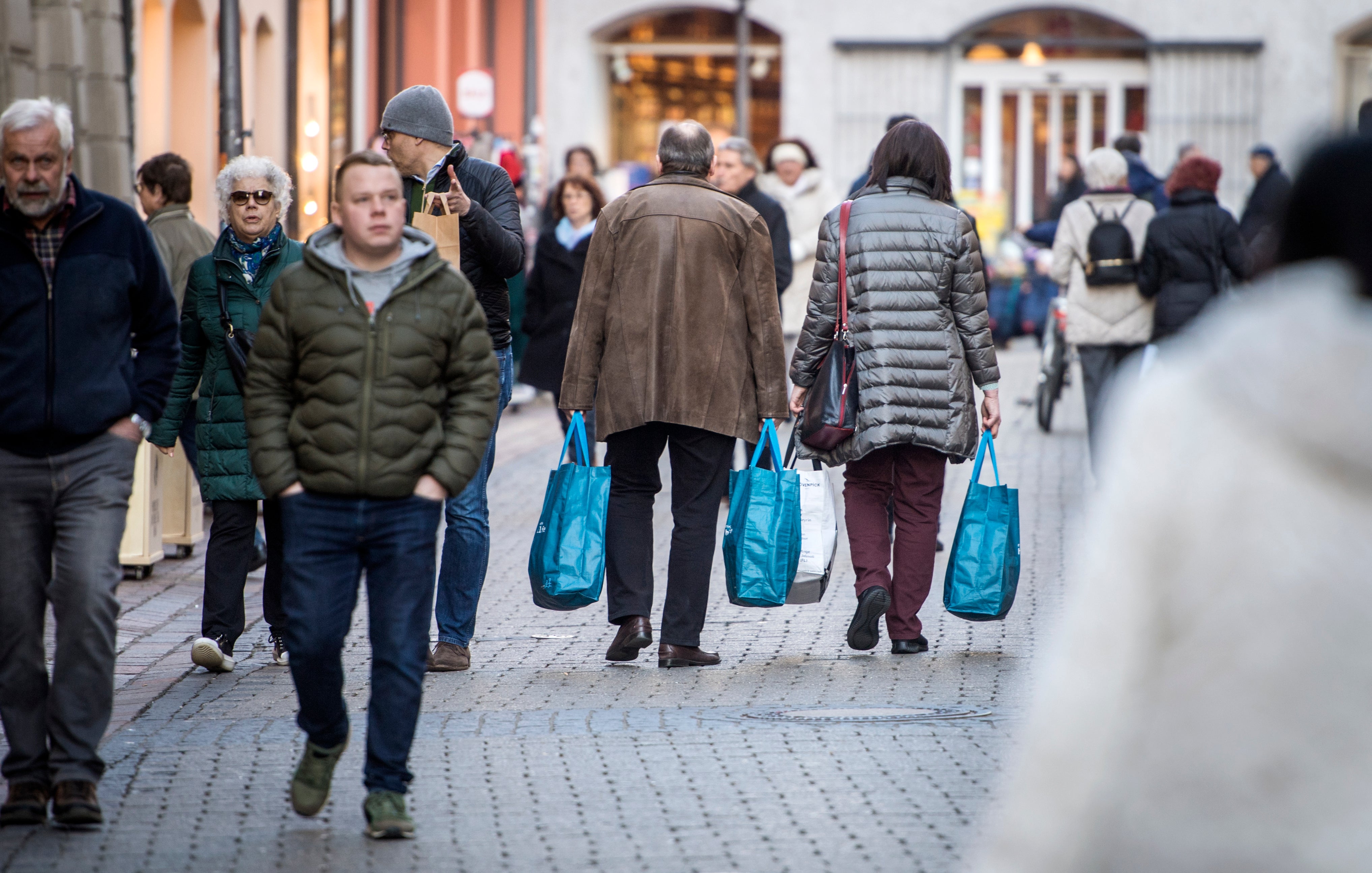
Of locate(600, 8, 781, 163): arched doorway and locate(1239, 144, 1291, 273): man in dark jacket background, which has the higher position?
locate(600, 8, 781, 163): arched doorway

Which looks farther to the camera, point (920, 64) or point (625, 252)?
point (920, 64)

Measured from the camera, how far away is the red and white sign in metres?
21.7

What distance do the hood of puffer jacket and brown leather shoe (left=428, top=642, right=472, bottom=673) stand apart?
197 inches

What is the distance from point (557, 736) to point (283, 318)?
5.57ft

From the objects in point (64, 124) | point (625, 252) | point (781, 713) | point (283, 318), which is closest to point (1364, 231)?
point (283, 318)

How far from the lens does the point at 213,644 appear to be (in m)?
6.79

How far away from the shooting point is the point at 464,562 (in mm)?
6824

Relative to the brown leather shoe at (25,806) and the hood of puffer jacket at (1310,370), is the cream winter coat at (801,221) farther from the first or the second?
the hood of puffer jacket at (1310,370)

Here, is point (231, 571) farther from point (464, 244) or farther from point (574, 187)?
point (574, 187)

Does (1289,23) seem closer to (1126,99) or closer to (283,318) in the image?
(1126,99)

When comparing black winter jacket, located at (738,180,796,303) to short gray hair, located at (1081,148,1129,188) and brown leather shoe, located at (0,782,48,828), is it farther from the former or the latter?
brown leather shoe, located at (0,782,48,828)

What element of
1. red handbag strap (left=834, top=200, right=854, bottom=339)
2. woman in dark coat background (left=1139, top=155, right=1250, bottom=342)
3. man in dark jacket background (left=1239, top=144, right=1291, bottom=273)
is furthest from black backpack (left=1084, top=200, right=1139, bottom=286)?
red handbag strap (left=834, top=200, right=854, bottom=339)

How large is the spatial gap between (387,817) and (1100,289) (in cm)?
741

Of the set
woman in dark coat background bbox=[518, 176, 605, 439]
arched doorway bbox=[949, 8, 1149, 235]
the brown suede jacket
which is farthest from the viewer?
arched doorway bbox=[949, 8, 1149, 235]
